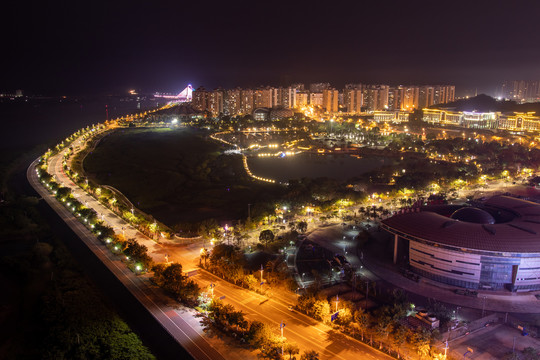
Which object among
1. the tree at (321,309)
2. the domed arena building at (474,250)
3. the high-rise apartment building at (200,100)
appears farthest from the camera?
the high-rise apartment building at (200,100)

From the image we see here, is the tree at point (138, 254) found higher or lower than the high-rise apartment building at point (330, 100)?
lower

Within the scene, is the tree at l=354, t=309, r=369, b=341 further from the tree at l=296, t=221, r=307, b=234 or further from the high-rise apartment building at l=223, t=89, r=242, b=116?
the high-rise apartment building at l=223, t=89, r=242, b=116

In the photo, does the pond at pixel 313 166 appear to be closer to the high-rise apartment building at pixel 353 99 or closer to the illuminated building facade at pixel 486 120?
the illuminated building facade at pixel 486 120

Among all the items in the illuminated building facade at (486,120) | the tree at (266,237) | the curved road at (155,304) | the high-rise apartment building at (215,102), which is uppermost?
the high-rise apartment building at (215,102)

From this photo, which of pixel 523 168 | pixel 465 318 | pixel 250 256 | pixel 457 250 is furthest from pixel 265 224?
pixel 523 168

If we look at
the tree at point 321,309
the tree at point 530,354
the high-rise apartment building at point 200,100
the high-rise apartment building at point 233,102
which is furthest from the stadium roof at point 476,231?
the high-rise apartment building at point 200,100

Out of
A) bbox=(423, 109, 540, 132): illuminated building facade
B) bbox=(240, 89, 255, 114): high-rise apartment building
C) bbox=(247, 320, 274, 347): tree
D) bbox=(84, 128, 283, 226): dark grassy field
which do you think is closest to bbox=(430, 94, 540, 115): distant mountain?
bbox=(423, 109, 540, 132): illuminated building facade

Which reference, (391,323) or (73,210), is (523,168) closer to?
(391,323)
